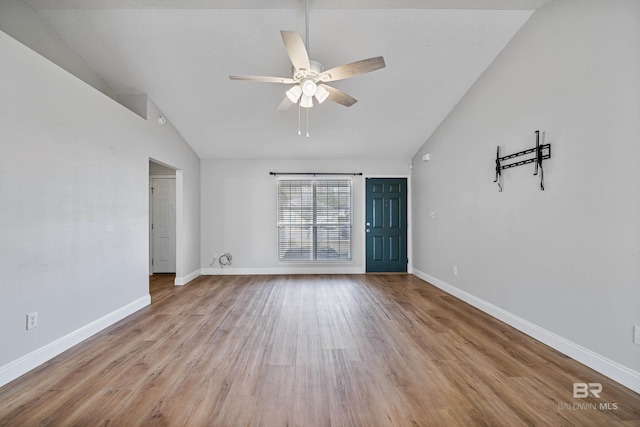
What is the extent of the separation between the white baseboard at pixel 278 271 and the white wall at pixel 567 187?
8.25ft

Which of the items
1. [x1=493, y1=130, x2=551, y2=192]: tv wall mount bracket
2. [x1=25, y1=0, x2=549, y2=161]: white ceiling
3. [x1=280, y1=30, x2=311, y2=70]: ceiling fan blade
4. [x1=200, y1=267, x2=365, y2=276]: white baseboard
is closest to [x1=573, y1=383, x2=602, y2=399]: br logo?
[x1=493, y1=130, x2=551, y2=192]: tv wall mount bracket

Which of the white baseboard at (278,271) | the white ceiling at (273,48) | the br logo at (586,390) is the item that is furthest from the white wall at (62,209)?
the br logo at (586,390)

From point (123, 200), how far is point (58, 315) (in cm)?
138

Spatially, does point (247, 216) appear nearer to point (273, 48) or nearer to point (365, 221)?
point (365, 221)

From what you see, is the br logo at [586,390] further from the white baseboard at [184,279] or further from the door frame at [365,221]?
the white baseboard at [184,279]

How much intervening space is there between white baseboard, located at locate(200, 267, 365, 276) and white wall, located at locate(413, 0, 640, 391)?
99.0 inches

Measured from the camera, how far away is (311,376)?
2031 mm

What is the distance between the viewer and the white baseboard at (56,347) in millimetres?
1993

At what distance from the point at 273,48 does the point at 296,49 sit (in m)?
1.15

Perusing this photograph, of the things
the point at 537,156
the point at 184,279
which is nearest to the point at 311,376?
the point at 537,156

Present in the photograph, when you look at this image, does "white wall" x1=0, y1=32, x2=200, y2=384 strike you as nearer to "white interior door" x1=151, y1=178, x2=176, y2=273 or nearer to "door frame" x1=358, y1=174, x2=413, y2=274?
"white interior door" x1=151, y1=178, x2=176, y2=273

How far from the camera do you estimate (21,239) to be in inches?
83.0

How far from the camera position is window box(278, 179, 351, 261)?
5.70 m

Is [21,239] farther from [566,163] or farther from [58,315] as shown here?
[566,163]
